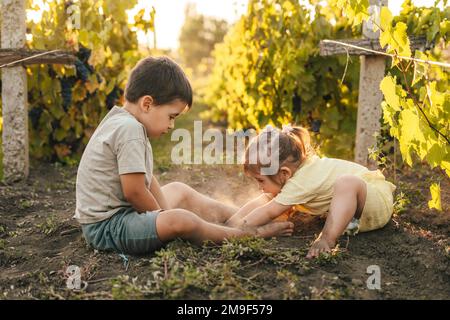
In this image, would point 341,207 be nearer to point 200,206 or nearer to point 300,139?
point 300,139

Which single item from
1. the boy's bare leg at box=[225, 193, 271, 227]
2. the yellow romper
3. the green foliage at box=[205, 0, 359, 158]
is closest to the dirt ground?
the yellow romper

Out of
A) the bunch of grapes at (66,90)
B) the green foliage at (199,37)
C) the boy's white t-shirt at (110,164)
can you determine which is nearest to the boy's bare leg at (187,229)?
the boy's white t-shirt at (110,164)

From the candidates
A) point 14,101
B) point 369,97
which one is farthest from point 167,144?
point 369,97

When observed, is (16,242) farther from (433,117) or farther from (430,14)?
(430,14)

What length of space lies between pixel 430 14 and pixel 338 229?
2.01m

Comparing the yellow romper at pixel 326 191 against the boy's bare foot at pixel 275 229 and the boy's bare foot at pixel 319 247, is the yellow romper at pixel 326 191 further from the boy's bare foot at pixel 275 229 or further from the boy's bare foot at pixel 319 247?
the boy's bare foot at pixel 319 247

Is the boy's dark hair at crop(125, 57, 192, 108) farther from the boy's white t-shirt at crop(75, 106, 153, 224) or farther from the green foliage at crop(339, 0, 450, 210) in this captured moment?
the green foliage at crop(339, 0, 450, 210)

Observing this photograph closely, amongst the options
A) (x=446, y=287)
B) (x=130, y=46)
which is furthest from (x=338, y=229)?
(x=130, y=46)

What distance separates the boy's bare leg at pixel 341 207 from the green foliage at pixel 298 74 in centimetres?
220

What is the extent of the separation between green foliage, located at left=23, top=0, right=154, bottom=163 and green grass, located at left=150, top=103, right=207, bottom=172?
29.9 inches

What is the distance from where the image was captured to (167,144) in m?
6.93

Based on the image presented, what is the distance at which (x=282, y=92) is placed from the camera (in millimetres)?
5840

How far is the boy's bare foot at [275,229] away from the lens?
3256mm

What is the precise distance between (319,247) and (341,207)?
298 mm
